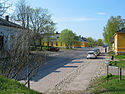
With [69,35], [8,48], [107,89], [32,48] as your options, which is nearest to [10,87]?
[8,48]

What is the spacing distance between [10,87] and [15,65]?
1.36m

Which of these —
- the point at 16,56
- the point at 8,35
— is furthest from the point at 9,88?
the point at 8,35

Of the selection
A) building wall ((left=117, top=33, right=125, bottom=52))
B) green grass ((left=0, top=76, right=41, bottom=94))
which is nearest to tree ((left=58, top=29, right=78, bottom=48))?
building wall ((left=117, top=33, right=125, bottom=52))

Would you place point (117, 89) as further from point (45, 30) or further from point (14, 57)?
point (45, 30)

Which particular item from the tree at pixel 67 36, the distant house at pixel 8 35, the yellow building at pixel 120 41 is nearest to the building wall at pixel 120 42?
the yellow building at pixel 120 41

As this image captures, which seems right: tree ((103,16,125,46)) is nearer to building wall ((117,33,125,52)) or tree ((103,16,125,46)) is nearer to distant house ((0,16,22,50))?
building wall ((117,33,125,52))

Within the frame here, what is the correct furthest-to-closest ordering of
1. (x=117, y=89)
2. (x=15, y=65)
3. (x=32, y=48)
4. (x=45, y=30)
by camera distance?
(x=45, y=30) < (x=117, y=89) < (x=32, y=48) < (x=15, y=65)

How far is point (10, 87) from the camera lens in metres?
3.85

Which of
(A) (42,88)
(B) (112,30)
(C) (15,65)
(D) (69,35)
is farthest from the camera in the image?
(D) (69,35)

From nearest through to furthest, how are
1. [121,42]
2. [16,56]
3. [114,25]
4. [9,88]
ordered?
1. [9,88]
2. [16,56]
3. [121,42]
4. [114,25]

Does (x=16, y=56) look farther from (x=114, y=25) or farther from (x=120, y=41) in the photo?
(x=114, y=25)

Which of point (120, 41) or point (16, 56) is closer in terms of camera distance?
point (16, 56)

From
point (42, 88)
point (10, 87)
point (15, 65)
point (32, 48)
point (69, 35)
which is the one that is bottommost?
point (42, 88)

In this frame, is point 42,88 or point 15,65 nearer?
point 15,65
